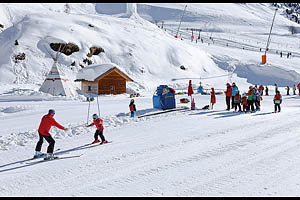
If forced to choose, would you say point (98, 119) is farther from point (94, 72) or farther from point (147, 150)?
point (94, 72)

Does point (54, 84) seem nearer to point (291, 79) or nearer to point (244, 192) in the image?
point (244, 192)

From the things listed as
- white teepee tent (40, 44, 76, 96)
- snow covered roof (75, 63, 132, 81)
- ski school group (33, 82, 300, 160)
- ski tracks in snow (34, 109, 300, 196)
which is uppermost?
A: snow covered roof (75, 63, 132, 81)

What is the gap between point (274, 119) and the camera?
13625 mm

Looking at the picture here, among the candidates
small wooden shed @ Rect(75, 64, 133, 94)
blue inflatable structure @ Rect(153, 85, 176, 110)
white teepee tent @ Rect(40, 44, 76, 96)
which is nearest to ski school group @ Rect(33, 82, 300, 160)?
blue inflatable structure @ Rect(153, 85, 176, 110)

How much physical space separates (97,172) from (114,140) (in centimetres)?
326

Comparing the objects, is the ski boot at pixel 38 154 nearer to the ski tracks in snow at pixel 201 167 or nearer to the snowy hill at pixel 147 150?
the snowy hill at pixel 147 150

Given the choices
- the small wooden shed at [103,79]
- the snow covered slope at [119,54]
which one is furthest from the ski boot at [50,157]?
the snow covered slope at [119,54]

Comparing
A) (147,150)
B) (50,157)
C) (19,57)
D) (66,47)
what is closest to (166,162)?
(147,150)

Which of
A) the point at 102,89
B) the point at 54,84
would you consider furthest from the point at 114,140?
the point at 102,89

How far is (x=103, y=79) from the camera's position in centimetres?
3142

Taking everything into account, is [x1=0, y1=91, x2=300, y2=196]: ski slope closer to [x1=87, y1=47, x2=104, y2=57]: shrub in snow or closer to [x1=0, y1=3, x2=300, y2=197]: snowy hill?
[x1=0, y1=3, x2=300, y2=197]: snowy hill

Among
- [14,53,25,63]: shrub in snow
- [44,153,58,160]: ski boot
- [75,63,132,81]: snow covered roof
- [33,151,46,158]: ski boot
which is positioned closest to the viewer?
[44,153,58,160]: ski boot

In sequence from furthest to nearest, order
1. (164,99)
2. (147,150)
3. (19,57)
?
(19,57)
(164,99)
(147,150)

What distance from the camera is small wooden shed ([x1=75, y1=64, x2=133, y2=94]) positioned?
31000 mm
